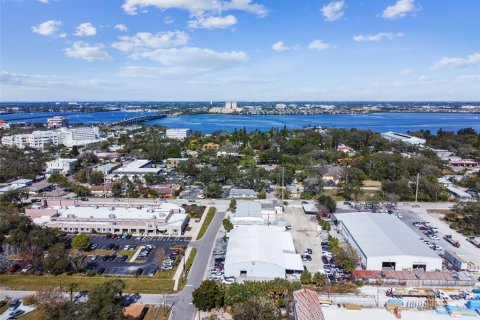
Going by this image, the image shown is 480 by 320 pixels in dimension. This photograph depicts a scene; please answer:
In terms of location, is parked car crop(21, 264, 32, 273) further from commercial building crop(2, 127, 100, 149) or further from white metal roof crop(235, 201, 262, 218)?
commercial building crop(2, 127, 100, 149)

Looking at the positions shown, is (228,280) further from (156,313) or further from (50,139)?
(50,139)

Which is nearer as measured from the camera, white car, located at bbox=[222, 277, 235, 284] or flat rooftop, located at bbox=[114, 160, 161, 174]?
white car, located at bbox=[222, 277, 235, 284]

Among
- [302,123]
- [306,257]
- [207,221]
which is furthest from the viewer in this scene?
[302,123]

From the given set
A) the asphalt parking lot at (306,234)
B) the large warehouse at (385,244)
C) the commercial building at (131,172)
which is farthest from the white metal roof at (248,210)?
the commercial building at (131,172)

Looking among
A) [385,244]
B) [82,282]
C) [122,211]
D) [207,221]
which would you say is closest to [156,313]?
[82,282]

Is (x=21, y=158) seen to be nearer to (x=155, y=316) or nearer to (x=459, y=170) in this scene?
(x=155, y=316)

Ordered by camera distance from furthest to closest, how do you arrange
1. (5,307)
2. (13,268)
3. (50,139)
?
(50,139) < (13,268) < (5,307)

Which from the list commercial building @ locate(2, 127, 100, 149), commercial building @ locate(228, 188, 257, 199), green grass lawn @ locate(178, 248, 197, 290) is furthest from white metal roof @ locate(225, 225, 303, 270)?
commercial building @ locate(2, 127, 100, 149)
